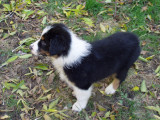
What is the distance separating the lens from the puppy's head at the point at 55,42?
2732 millimetres

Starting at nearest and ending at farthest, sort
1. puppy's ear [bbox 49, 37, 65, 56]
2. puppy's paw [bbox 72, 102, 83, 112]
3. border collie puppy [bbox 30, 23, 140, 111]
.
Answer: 1. puppy's ear [bbox 49, 37, 65, 56]
2. border collie puppy [bbox 30, 23, 140, 111]
3. puppy's paw [bbox 72, 102, 83, 112]

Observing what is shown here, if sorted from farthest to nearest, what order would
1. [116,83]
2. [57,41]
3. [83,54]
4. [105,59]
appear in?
[116,83] → [105,59] → [83,54] → [57,41]

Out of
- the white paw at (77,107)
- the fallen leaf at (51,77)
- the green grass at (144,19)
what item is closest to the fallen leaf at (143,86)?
the green grass at (144,19)

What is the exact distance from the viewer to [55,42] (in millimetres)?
2723

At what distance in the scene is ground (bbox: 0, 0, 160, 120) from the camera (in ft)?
11.7

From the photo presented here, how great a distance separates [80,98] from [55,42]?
1183mm

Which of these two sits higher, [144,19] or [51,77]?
[144,19]

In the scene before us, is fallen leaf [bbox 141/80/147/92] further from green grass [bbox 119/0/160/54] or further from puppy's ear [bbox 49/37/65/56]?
puppy's ear [bbox 49/37/65/56]

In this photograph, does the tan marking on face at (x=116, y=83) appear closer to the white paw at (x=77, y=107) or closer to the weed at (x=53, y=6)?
the white paw at (x=77, y=107)

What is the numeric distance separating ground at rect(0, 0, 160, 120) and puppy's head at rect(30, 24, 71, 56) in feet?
3.52

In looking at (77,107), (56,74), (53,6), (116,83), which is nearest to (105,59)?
(116,83)

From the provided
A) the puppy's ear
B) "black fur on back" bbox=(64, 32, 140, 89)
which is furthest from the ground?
the puppy's ear

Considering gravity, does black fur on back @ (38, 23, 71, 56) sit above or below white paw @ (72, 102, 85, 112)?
above

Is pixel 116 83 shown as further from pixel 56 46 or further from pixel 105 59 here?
pixel 56 46
